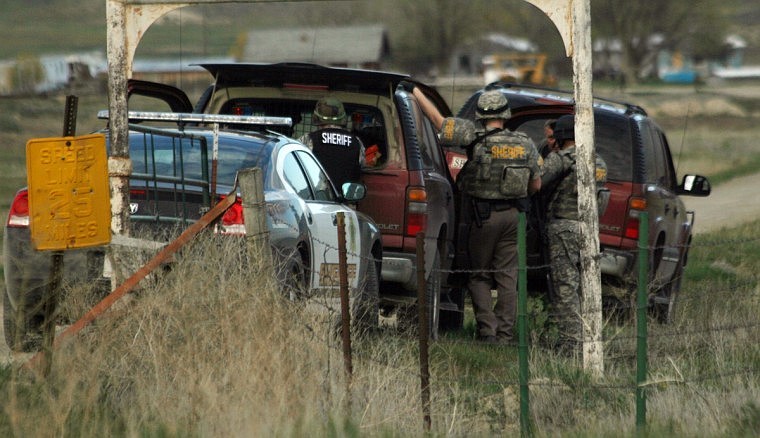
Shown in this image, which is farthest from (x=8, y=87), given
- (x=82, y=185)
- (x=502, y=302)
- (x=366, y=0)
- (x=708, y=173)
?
(x=82, y=185)

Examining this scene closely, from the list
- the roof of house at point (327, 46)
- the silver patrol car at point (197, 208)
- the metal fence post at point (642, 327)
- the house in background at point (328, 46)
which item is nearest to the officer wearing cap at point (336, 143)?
the silver patrol car at point (197, 208)

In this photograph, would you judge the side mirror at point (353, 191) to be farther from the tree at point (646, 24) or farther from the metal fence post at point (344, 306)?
the tree at point (646, 24)

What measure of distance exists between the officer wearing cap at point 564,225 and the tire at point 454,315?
5.63 feet

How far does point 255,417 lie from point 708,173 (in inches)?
1256

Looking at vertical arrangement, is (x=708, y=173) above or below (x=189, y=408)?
below

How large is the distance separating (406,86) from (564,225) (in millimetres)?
1629

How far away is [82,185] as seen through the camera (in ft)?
23.8

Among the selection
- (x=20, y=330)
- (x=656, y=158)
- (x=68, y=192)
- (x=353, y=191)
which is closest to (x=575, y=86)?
(x=353, y=191)

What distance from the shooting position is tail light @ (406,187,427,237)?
1070cm

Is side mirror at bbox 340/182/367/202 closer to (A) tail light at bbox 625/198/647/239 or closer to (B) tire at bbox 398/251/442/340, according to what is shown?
(B) tire at bbox 398/251/442/340

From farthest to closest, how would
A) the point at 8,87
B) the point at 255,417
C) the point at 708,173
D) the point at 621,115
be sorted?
the point at 8,87 → the point at 708,173 → the point at 621,115 → the point at 255,417

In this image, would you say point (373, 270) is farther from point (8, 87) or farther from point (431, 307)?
point (8, 87)

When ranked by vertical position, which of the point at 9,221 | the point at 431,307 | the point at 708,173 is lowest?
the point at 708,173

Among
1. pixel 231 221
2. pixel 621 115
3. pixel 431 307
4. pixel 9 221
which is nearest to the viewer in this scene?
pixel 231 221
